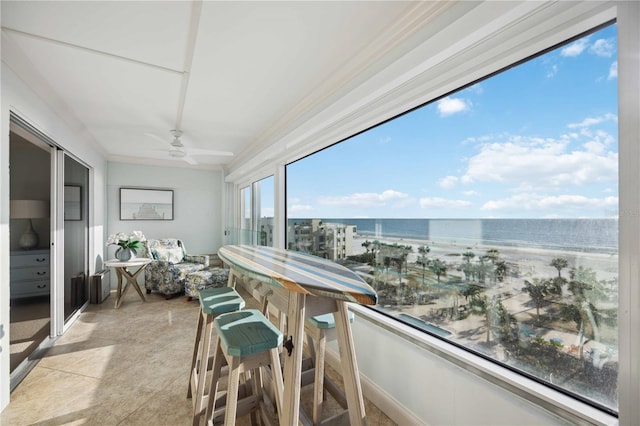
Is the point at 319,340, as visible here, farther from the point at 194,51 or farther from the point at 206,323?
the point at 194,51

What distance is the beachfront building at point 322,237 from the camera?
99.3 inches

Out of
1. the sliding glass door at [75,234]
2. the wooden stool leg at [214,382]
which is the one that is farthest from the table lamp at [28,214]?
the wooden stool leg at [214,382]

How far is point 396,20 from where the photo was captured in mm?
1501

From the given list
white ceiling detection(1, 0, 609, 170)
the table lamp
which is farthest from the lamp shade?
white ceiling detection(1, 0, 609, 170)

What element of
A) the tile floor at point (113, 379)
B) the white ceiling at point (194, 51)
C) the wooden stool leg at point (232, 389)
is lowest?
the tile floor at point (113, 379)

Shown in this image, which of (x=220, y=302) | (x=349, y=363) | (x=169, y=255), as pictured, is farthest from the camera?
(x=169, y=255)

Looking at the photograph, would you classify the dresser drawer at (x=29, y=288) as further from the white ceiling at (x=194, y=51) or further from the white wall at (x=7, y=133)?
the white ceiling at (x=194, y=51)

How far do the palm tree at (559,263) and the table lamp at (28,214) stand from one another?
3371 millimetres

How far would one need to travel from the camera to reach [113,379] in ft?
7.20

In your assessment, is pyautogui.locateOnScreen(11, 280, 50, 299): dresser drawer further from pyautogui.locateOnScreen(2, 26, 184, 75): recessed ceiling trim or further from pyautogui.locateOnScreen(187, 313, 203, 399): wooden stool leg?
pyautogui.locateOnScreen(2, 26, 184, 75): recessed ceiling trim

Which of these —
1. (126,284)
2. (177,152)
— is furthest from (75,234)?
(177,152)

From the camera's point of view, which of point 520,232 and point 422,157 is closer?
point 520,232

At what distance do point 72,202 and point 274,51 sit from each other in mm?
3307

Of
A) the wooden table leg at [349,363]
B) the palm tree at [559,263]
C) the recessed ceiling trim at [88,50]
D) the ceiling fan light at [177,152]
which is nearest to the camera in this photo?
the palm tree at [559,263]
